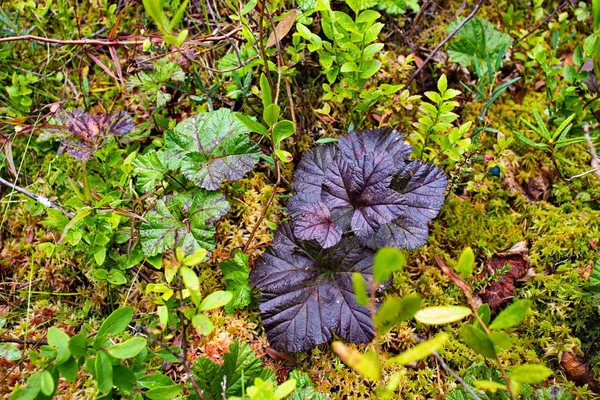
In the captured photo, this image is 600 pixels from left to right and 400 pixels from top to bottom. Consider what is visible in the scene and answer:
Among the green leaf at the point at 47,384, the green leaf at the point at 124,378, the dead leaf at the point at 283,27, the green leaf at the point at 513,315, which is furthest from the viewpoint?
the dead leaf at the point at 283,27

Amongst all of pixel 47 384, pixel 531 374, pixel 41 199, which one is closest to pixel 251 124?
pixel 41 199

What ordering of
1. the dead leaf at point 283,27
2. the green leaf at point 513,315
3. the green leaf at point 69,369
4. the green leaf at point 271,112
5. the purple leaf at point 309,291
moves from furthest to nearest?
the dead leaf at point 283,27 < the purple leaf at point 309,291 < the green leaf at point 271,112 < the green leaf at point 69,369 < the green leaf at point 513,315

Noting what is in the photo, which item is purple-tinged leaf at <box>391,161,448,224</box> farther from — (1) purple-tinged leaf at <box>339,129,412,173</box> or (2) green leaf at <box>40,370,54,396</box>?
→ (2) green leaf at <box>40,370,54,396</box>

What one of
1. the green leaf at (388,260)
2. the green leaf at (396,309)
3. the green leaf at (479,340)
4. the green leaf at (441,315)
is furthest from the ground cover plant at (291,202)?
the green leaf at (388,260)

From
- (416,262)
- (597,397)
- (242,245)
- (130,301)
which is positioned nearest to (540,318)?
(597,397)

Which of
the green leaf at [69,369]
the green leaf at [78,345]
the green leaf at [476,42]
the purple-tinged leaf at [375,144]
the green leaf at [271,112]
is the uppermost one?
the green leaf at [476,42]

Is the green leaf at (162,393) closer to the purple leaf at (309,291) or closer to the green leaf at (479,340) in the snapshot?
the purple leaf at (309,291)

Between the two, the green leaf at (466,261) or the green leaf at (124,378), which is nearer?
the green leaf at (466,261)
